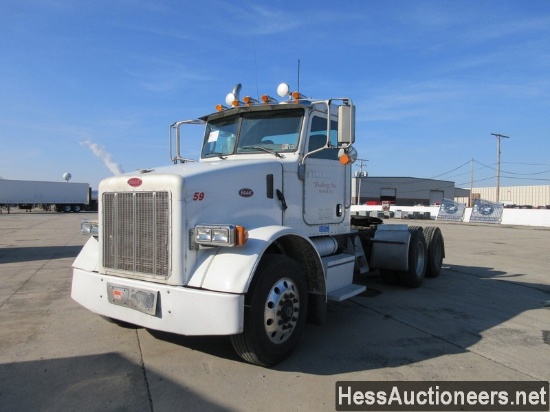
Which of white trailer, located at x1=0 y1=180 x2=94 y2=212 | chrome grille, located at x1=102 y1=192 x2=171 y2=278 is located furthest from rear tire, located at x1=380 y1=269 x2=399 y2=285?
white trailer, located at x1=0 y1=180 x2=94 y2=212

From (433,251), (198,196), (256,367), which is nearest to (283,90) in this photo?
(198,196)

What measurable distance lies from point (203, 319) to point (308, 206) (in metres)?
2.22

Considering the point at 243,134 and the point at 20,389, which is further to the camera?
the point at 243,134

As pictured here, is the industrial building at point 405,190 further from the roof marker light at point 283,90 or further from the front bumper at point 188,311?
the front bumper at point 188,311

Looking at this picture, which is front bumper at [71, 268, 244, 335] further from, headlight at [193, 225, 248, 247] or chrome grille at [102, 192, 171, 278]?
headlight at [193, 225, 248, 247]

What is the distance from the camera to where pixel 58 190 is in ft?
167

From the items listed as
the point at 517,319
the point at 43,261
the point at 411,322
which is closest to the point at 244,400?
the point at 411,322

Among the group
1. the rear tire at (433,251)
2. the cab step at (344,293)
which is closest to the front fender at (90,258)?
the cab step at (344,293)

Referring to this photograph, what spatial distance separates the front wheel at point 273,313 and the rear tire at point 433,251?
5118 millimetres

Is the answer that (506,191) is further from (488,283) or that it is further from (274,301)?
(274,301)

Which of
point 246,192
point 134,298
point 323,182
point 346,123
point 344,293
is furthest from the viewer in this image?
point 323,182

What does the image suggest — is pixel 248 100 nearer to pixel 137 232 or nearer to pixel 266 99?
pixel 266 99

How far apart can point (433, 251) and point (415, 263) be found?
1.29 meters

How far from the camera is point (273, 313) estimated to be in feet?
12.8
